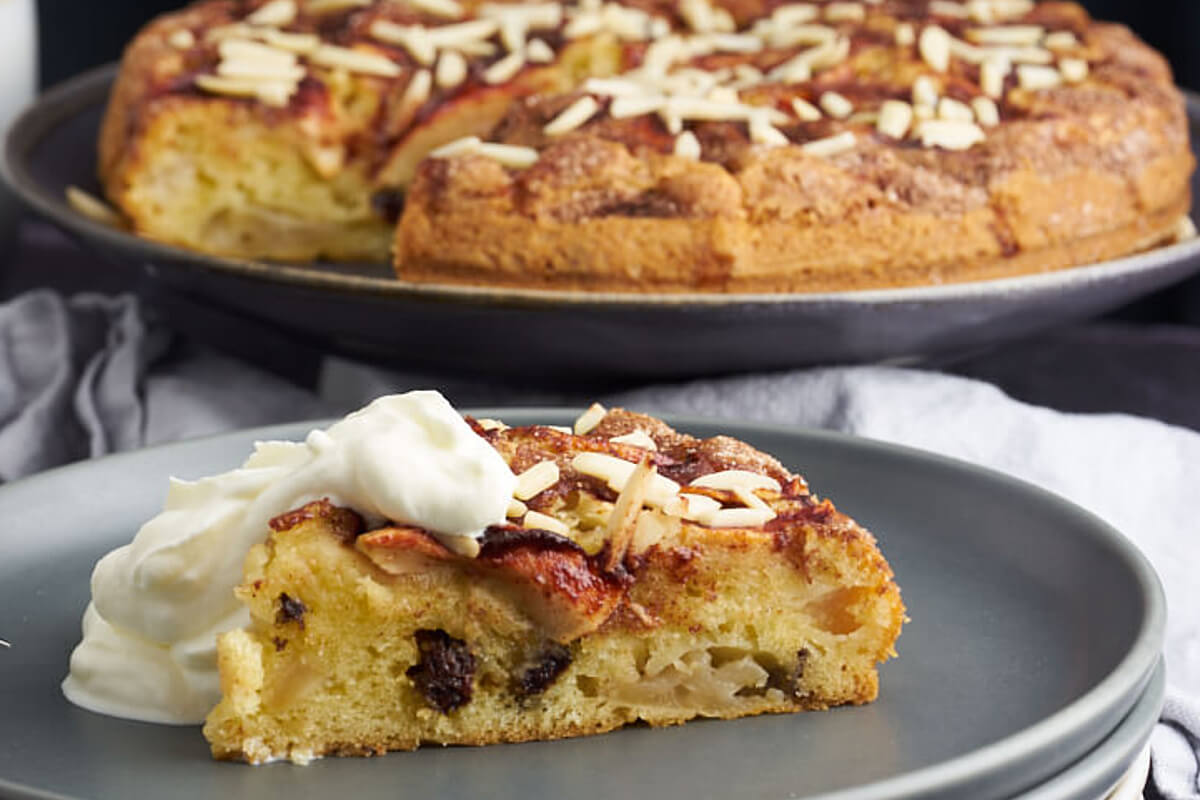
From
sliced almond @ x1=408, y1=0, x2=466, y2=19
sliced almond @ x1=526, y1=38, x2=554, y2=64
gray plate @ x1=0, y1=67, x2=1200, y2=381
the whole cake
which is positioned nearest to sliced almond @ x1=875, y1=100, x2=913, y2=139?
the whole cake

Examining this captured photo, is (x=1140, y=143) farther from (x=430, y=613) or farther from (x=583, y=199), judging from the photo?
(x=430, y=613)

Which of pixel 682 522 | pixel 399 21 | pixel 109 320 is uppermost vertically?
pixel 682 522

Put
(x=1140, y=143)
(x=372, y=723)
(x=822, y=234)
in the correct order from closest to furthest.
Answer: (x=372, y=723), (x=822, y=234), (x=1140, y=143)

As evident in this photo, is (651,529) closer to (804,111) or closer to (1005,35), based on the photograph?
(804,111)

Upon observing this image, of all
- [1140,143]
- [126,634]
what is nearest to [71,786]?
[126,634]

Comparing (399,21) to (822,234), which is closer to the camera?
(822,234)

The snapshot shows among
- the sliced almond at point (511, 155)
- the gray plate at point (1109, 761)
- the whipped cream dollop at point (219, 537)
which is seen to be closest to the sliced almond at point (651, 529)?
the whipped cream dollop at point (219, 537)

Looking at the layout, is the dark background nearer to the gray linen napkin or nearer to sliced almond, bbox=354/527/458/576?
the gray linen napkin
